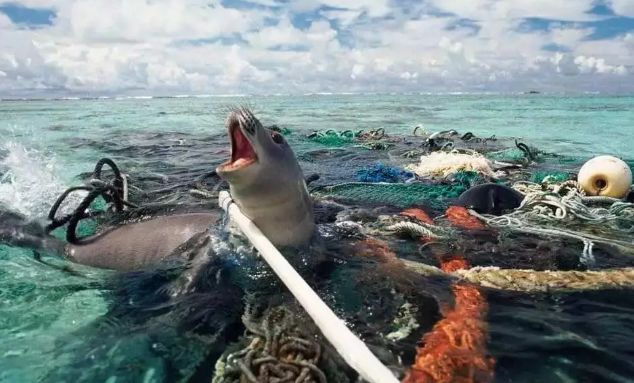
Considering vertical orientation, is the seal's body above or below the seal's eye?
below

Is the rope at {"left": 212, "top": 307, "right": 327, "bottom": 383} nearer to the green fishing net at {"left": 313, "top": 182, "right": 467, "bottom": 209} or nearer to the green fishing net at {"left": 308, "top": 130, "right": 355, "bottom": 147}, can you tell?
the green fishing net at {"left": 313, "top": 182, "right": 467, "bottom": 209}

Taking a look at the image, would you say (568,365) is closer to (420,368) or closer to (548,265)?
(420,368)

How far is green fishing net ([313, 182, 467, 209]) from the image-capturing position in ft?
24.1

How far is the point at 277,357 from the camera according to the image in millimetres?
2971

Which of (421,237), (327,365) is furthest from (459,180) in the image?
(327,365)

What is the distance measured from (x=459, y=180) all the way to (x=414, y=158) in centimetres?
365

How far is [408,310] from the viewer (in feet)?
12.2

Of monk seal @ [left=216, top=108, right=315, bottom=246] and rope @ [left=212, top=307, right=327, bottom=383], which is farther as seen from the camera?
monk seal @ [left=216, top=108, right=315, bottom=246]

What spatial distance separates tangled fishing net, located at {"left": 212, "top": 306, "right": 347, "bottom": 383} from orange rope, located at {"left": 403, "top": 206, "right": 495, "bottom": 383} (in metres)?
0.48

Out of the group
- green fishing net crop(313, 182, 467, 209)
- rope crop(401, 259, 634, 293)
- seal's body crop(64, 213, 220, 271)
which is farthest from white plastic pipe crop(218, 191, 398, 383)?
green fishing net crop(313, 182, 467, 209)

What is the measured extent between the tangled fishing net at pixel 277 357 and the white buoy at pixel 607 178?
17.8 ft

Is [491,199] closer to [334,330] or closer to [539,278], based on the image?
[539,278]

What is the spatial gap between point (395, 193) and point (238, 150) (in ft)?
14.2

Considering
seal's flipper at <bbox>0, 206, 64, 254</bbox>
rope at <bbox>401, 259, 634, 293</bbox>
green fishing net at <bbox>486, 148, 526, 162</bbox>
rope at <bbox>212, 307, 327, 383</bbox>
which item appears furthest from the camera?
green fishing net at <bbox>486, 148, 526, 162</bbox>
